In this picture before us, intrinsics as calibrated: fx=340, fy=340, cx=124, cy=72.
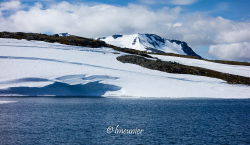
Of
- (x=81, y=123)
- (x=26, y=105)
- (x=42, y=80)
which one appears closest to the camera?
(x=81, y=123)

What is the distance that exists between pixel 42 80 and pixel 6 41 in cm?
3967

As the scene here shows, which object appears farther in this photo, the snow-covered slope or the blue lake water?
the snow-covered slope

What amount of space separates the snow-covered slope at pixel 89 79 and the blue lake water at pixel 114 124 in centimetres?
1481

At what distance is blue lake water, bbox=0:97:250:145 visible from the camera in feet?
102

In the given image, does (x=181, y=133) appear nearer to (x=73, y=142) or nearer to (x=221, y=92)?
(x=73, y=142)

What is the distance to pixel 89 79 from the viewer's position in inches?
2830

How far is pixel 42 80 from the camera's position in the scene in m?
68.6

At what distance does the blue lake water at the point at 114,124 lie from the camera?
31.0 m

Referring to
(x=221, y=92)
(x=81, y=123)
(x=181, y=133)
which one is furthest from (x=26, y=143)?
(x=221, y=92)

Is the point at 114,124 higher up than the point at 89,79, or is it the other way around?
the point at 89,79

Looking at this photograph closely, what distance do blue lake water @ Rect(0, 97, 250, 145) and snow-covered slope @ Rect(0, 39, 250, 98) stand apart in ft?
48.6

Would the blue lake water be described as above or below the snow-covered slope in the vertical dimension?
below

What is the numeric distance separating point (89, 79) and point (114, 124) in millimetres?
34551

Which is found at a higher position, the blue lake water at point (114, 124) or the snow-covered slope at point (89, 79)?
the snow-covered slope at point (89, 79)
